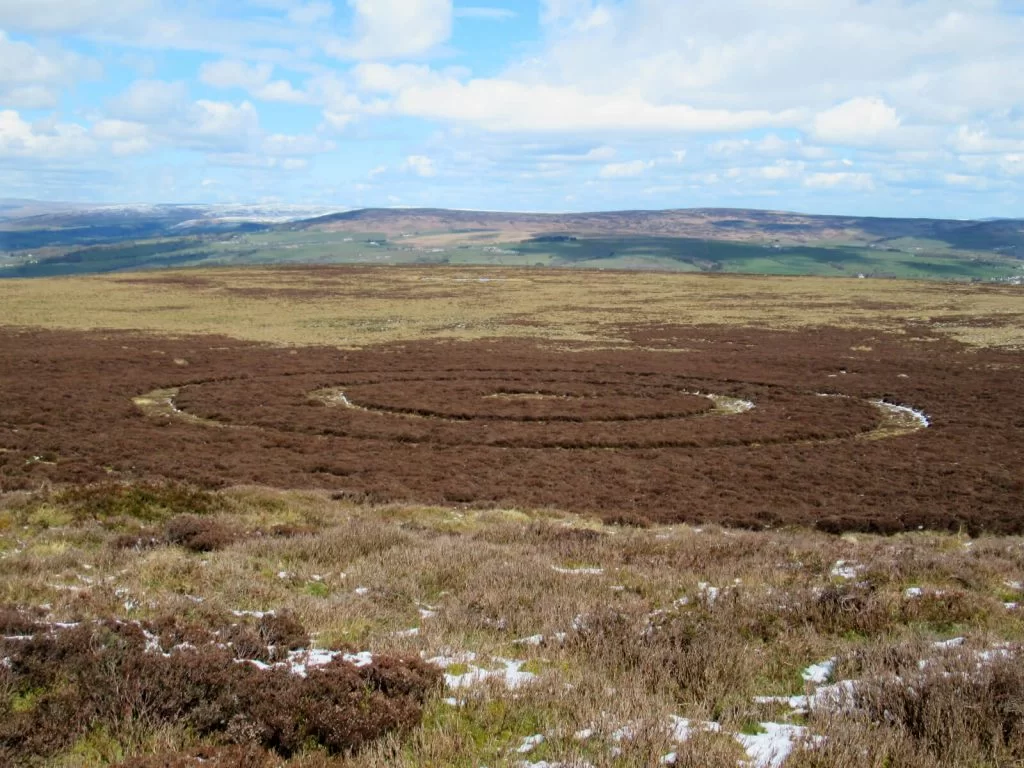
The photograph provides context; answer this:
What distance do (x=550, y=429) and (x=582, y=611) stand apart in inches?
961

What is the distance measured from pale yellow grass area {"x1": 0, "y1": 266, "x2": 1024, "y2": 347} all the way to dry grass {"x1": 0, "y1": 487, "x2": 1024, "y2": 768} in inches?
1983

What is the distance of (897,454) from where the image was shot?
30.1 meters

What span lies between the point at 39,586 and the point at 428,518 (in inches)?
397

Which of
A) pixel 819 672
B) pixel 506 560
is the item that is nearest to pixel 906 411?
pixel 506 560

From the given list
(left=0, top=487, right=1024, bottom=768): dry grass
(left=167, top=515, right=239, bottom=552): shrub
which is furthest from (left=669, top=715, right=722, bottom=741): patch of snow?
(left=167, top=515, right=239, bottom=552): shrub

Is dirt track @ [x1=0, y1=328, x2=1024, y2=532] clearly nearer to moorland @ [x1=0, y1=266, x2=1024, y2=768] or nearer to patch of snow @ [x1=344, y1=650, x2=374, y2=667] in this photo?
moorland @ [x1=0, y1=266, x2=1024, y2=768]

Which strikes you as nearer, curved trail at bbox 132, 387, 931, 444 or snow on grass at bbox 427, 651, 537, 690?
snow on grass at bbox 427, 651, 537, 690

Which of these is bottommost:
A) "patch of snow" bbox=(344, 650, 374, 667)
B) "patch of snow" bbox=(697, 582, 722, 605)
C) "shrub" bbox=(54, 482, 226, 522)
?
"shrub" bbox=(54, 482, 226, 522)

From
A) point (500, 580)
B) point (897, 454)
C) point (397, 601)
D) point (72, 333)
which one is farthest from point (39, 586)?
point (72, 333)

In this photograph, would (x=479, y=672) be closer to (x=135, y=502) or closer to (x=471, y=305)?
(x=135, y=502)

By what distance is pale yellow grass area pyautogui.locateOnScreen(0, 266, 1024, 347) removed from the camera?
245 ft

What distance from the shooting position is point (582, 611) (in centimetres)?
989

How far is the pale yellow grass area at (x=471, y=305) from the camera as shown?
74.7 m

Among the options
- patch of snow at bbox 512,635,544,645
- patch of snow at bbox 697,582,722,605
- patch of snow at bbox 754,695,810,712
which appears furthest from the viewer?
patch of snow at bbox 697,582,722,605
